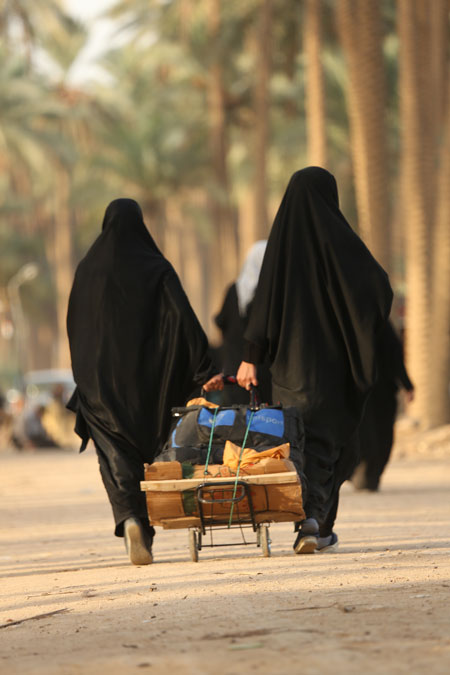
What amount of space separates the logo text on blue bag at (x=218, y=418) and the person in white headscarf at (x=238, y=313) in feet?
9.05

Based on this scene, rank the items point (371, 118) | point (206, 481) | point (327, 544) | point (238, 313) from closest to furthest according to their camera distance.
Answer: point (206, 481)
point (327, 544)
point (238, 313)
point (371, 118)

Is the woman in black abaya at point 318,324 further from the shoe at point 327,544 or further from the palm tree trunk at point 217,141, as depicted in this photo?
the palm tree trunk at point 217,141

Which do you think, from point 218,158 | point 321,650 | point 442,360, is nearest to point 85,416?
point 321,650

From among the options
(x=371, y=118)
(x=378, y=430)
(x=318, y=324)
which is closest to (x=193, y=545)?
(x=318, y=324)

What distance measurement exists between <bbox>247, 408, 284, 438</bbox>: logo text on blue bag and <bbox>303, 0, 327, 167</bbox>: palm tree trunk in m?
16.4

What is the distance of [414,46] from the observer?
59.3 ft

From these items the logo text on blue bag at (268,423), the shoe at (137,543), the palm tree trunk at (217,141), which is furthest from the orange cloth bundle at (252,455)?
the palm tree trunk at (217,141)

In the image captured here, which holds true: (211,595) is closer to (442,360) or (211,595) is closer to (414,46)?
(442,360)

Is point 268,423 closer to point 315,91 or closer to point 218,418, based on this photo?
point 218,418

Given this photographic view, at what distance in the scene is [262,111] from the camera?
2927 cm

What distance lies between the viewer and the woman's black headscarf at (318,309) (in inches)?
251

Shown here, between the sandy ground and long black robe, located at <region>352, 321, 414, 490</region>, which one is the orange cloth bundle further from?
long black robe, located at <region>352, 321, 414, 490</region>

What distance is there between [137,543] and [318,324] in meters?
1.34

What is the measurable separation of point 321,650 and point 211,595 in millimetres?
1299
